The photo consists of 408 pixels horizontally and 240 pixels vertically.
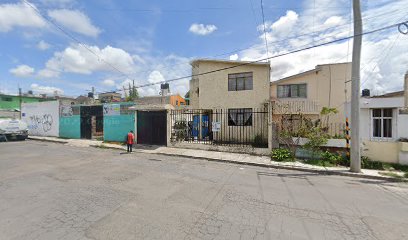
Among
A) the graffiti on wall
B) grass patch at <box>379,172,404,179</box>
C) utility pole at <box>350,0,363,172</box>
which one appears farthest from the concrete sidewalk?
the graffiti on wall

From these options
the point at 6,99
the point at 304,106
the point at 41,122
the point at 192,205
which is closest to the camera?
the point at 192,205

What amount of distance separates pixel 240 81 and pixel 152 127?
7.22 meters

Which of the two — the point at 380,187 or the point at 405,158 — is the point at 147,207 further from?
the point at 405,158

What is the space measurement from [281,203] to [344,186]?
123 inches

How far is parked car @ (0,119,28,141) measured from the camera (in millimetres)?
16969

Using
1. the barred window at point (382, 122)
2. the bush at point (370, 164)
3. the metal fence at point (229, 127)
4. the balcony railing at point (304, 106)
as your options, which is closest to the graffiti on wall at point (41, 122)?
the metal fence at point (229, 127)

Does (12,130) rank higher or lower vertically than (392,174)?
higher

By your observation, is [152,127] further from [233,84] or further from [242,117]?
[233,84]

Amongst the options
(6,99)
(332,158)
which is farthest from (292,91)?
(6,99)

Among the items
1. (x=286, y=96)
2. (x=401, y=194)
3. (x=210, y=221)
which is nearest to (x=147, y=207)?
(x=210, y=221)

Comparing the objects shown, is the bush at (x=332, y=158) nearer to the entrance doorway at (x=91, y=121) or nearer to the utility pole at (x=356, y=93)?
the utility pole at (x=356, y=93)

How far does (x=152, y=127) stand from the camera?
13883 mm

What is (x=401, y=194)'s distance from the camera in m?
5.88

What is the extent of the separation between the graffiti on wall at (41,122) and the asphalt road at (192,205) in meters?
14.5
